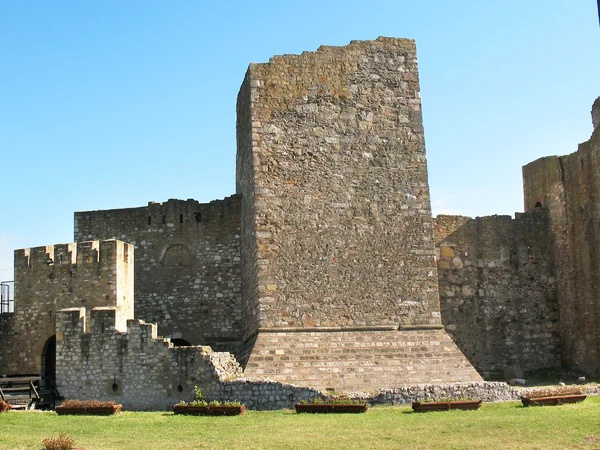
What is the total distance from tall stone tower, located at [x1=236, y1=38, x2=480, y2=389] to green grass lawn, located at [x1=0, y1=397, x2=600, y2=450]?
9.88 ft

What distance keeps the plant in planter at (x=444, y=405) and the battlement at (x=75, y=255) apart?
9.38m

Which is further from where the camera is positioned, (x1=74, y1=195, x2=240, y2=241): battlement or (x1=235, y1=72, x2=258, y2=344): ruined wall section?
(x1=74, y1=195, x2=240, y2=241): battlement

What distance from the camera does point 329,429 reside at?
16.1 meters

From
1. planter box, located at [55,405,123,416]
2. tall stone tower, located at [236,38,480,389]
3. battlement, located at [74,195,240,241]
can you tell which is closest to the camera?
planter box, located at [55,405,123,416]

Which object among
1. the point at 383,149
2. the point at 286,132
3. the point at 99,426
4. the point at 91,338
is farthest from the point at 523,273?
the point at 99,426

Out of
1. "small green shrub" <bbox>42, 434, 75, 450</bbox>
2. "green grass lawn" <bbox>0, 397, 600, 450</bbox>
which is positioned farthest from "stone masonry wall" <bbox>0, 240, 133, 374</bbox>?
"small green shrub" <bbox>42, 434, 75, 450</bbox>

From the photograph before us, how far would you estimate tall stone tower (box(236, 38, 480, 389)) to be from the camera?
2233 centimetres

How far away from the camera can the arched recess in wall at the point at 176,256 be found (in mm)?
27375

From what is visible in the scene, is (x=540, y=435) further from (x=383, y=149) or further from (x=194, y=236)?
(x=194, y=236)

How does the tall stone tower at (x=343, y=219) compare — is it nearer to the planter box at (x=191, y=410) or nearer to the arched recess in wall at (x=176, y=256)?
the planter box at (x=191, y=410)

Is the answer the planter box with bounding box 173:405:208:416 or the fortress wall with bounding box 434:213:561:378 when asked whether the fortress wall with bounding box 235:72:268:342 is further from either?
the fortress wall with bounding box 434:213:561:378

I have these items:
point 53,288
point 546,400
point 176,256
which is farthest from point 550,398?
point 53,288

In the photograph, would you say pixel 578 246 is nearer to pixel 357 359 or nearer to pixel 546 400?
pixel 546 400

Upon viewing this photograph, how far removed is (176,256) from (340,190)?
659 centimetres
